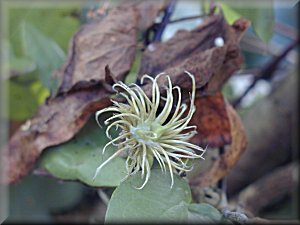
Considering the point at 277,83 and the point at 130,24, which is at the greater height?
the point at 130,24

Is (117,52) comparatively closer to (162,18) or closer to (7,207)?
(162,18)

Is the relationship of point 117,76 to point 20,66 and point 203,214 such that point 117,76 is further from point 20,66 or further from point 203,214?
point 20,66

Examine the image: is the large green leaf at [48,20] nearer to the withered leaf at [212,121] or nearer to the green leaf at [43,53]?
the green leaf at [43,53]

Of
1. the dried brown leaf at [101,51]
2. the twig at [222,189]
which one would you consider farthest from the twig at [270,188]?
the dried brown leaf at [101,51]

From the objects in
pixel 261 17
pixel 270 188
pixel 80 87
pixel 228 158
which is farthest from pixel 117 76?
pixel 270 188

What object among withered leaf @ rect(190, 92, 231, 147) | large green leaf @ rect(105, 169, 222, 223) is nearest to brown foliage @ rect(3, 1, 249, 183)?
withered leaf @ rect(190, 92, 231, 147)

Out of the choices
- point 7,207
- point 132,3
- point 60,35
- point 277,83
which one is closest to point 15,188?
point 7,207

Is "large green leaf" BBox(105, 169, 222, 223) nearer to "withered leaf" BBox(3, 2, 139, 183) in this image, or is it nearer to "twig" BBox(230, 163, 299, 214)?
"withered leaf" BBox(3, 2, 139, 183)
